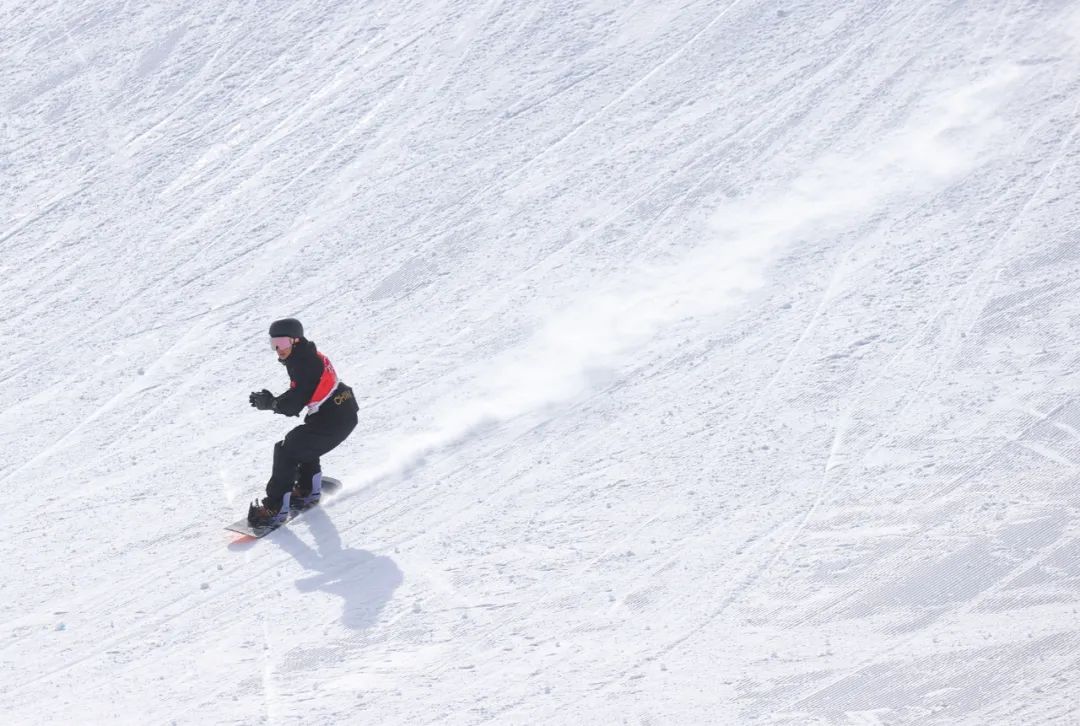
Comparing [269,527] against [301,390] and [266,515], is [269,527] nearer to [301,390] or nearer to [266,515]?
[266,515]

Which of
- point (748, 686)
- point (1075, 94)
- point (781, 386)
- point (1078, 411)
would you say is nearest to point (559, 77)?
point (1075, 94)

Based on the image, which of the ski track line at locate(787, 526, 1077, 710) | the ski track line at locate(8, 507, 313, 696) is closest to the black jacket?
the ski track line at locate(8, 507, 313, 696)

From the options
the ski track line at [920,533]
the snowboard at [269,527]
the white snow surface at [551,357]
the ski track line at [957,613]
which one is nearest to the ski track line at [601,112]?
the white snow surface at [551,357]

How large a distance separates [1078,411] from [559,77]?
7231 mm

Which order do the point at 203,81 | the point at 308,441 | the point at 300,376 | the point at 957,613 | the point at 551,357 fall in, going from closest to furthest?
the point at 957,613
the point at 300,376
the point at 308,441
the point at 551,357
the point at 203,81

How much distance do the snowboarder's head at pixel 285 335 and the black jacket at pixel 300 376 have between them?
35 millimetres

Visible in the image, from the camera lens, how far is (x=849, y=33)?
13453 millimetres

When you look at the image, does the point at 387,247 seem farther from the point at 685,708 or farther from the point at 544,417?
the point at 685,708

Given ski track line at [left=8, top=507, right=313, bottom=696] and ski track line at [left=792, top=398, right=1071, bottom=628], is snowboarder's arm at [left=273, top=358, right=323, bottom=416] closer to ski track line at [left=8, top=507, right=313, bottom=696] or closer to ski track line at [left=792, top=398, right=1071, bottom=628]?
ski track line at [left=8, top=507, right=313, bottom=696]

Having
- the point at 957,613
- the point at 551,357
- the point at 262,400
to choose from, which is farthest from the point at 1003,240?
the point at 262,400

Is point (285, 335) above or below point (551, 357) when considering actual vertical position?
above

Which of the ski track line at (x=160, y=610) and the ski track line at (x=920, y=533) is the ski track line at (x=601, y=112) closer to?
the ski track line at (x=160, y=610)

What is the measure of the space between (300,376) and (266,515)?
35.5 inches

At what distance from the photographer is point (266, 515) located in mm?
7918
